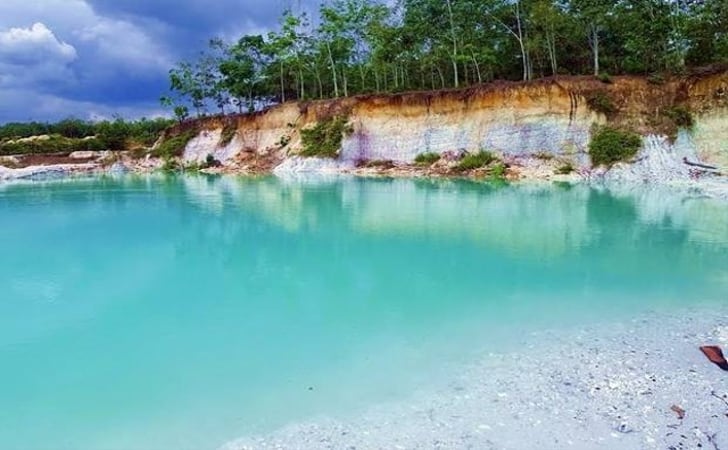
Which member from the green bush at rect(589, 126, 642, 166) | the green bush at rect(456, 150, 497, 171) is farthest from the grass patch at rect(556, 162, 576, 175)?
the green bush at rect(456, 150, 497, 171)

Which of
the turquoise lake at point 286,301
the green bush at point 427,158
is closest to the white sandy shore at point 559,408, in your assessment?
the turquoise lake at point 286,301

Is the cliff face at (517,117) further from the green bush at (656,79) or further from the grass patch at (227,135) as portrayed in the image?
the grass patch at (227,135)

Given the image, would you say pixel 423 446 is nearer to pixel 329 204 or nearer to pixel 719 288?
pixel 719 288

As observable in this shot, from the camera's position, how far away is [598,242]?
39.3ft

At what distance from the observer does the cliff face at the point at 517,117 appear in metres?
25.6

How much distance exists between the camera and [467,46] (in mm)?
32719

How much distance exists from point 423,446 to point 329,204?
1593 cm

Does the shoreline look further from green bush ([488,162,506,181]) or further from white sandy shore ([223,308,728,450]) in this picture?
white sandy shore ([223,308,728,450])

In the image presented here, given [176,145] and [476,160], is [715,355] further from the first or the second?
[176,145]

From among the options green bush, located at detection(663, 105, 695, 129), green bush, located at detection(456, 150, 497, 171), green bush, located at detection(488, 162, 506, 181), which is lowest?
green bush, located at detection(488, 162, 506, 181)

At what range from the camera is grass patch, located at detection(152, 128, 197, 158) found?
46.7 meters

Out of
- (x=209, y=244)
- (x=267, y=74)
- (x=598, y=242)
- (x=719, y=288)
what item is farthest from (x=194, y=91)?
(x=719, y=288)

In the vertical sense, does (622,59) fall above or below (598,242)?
above

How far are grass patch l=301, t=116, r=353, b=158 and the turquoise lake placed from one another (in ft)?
65.3
